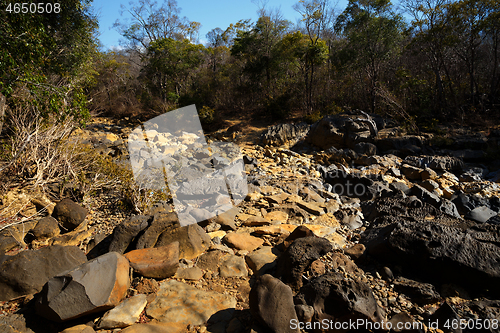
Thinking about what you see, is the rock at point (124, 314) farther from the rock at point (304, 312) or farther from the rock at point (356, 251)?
the rock at point (356, 251)

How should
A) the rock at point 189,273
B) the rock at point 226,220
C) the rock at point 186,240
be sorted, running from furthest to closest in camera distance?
the rock at point 226,220
the rock at point 186,240
the rock at point 189,273

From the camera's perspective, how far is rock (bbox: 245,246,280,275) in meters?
2.65

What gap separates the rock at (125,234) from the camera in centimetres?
285

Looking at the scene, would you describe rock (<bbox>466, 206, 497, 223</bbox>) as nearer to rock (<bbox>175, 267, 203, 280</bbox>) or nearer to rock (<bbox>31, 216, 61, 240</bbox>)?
rock (<bbox>175, 267, 203, 280</bbox>)

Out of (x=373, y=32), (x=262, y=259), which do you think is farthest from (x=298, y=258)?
(x=373, y=32)

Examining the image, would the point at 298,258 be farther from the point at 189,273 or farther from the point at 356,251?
the point at 189,273

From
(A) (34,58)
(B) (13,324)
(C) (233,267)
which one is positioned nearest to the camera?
(B) (13,324)

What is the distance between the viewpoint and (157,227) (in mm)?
2979

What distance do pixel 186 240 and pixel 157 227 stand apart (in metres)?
0.38

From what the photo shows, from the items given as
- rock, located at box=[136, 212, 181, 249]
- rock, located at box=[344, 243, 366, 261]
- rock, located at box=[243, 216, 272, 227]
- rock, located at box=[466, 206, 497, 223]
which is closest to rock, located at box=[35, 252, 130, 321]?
rock, located at box=[136, 212, 181, 249]

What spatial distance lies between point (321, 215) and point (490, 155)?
20.3ft

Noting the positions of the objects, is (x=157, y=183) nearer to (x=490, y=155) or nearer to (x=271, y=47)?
(x=490, y=155)

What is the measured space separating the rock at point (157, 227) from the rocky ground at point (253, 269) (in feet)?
0.04

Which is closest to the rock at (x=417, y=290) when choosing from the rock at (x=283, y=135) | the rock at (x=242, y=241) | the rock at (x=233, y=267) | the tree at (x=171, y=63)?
the rock at (x=233, y=267)
